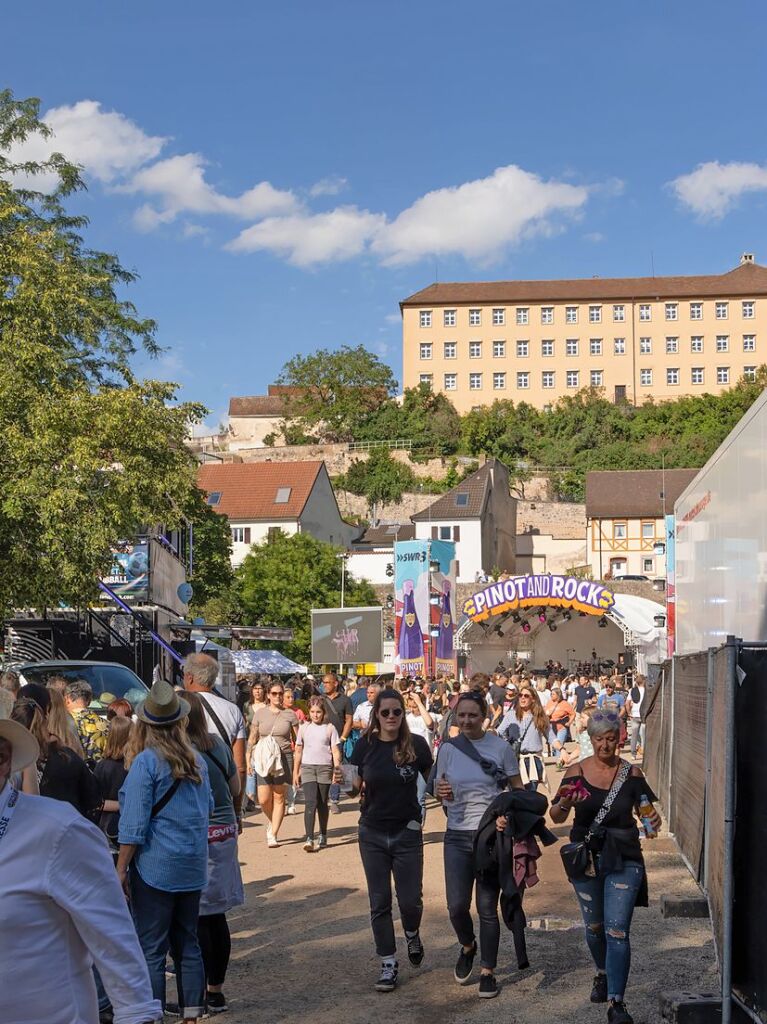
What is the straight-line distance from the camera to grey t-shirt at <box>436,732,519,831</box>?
7.64m

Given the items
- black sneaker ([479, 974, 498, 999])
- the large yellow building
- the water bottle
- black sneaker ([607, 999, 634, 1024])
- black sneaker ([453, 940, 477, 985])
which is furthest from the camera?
the large yellow building

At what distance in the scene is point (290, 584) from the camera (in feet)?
207

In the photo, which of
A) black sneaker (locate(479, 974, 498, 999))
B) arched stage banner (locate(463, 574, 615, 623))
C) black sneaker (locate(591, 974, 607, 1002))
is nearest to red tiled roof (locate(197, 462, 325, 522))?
arched stage banner (locate(463, 574, 615, 623))

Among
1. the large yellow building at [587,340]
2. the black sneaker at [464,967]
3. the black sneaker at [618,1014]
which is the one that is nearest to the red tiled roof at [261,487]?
the large yellow building at [587,340]

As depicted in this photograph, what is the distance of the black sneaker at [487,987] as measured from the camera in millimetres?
7172

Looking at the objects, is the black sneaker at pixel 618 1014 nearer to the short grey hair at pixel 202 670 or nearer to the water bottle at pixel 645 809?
the water bottle at pixel 645 809

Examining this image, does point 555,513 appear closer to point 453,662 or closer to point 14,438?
point 453,662

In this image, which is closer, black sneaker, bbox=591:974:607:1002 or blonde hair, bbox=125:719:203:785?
blonde hair, bbox=125:719:203:785

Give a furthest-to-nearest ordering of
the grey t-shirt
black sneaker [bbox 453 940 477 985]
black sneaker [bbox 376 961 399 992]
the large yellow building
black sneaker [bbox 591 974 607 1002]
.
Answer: the large yellow building < the grey t-shirt < black sneaker [bbox 453 940 477 985] < black sneaker [bbox 376 961 399 992] < black sneaker [bbox 591 974 607 1002]

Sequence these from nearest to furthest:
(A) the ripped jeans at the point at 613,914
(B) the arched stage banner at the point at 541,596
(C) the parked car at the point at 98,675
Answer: (A) the ripped jeans at the point at 613,914
(C) the parked car at the point at 98,675
(B) the arched stage banner at the point at 541,596

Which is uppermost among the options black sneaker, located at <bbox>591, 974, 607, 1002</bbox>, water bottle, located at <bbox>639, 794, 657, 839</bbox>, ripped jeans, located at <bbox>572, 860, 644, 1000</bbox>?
water bottle, located at <bbox>639, 794, 657, 839</bbox>

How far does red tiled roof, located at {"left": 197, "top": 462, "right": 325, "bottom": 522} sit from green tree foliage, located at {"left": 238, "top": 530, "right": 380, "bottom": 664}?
17.1m

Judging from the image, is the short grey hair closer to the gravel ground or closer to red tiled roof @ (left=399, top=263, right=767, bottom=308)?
the gravel ground

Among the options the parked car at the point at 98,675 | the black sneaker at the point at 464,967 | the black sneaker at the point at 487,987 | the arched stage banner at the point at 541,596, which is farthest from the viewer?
the arched stage banner at the point at 541,596
